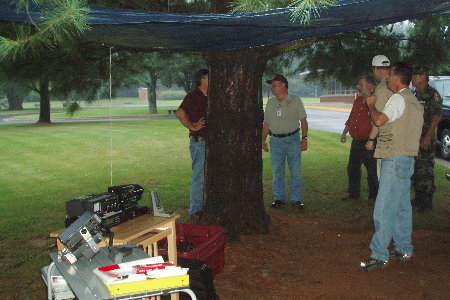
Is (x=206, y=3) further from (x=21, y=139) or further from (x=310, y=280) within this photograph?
(x=21, y=139)

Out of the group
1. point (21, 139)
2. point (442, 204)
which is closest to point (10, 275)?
point (442, 204)

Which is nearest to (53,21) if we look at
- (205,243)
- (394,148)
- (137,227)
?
(137,227)

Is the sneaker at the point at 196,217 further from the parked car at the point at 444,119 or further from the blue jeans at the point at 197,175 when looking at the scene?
the parked car at the point at 444,119

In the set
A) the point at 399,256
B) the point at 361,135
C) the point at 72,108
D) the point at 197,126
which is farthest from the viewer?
the point at 361,135

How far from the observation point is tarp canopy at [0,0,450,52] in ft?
10.8

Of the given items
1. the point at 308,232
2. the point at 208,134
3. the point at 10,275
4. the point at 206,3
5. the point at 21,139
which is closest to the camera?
the point at 10,275

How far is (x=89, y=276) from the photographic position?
7.84 feet

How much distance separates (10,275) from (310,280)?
9.18 ft

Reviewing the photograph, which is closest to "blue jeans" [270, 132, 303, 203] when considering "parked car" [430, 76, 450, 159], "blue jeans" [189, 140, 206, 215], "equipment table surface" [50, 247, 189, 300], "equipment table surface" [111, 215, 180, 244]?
"blue jeans" [189, 140, 206, 215]

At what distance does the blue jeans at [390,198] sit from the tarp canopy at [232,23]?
49.0 inches

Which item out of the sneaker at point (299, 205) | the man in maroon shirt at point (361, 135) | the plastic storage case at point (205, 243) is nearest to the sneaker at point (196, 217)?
the plastic storage case at point (205, 243)

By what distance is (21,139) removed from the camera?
18359 mm

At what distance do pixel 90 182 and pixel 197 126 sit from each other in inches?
178

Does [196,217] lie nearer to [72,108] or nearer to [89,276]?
[72,108]
